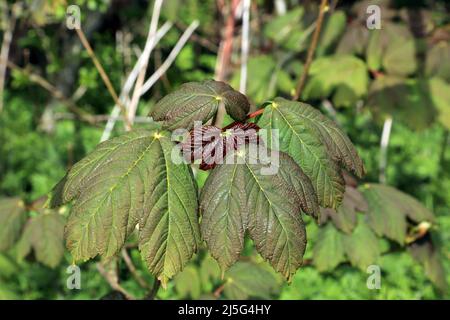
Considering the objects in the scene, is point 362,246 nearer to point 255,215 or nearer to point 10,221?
point 255,215

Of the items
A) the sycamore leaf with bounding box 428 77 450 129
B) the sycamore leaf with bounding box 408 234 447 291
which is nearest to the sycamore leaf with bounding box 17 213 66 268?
the sycamore leaf with bounding box 408 234 447 291

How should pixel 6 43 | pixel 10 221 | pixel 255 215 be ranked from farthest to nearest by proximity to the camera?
pixel 6 43 < pixel 10 221 < pixel 255 215

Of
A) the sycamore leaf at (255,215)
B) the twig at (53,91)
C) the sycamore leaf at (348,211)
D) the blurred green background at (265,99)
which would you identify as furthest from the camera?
the twig at (53,91)

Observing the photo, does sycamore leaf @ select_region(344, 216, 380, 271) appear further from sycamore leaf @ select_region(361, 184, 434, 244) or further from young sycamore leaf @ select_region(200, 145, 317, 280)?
young sycamore leaf @ select_region(200, 145, 317, 280)

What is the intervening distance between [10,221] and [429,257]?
1.49m

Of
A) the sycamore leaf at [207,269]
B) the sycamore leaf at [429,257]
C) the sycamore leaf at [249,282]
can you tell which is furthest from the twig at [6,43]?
the sycamore leaf at [429,257]

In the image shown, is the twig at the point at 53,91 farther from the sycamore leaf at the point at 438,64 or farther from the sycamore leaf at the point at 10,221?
the sycamore leaf at the point at 438,64

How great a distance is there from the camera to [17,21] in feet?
14.2

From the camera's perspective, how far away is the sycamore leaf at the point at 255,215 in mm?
1409

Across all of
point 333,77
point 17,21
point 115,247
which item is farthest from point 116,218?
point 17,21

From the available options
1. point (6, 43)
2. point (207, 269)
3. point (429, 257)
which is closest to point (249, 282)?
point (207, 269)

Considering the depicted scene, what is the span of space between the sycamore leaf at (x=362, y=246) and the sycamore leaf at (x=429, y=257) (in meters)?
0.18

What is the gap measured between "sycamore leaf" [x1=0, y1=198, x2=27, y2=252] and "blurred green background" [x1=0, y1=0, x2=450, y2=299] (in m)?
0.03

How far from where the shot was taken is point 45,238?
7.73ft
